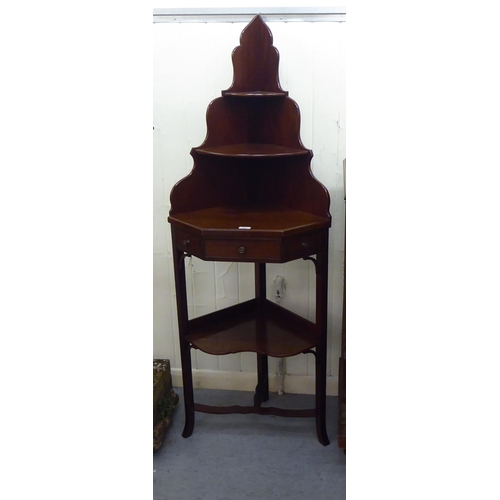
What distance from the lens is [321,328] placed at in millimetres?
1767

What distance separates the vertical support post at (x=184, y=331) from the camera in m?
1.78

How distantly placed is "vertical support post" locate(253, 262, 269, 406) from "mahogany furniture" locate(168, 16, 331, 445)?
11 cm

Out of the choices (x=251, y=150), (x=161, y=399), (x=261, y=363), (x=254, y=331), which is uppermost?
(x=251, y=150)

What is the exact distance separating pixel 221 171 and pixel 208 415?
100cm

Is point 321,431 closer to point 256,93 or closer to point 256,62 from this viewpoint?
point 256,93

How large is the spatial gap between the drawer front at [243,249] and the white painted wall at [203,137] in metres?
0.48

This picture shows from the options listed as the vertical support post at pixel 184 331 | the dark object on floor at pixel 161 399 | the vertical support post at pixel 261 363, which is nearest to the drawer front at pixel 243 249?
the vertical support post at pixel 184 331

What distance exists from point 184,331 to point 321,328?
0.51 meters

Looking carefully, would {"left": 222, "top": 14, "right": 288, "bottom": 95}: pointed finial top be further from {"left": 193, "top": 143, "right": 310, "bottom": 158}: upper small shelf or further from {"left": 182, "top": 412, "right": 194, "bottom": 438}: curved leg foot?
{"left": 182, "top": 412, "right": 194, "bottom": 438}: curved leg foot

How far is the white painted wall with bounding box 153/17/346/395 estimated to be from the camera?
1830 mm

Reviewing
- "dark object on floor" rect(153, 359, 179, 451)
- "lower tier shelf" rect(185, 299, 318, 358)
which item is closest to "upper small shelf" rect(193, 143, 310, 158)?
"lower tier shelf" rect(185, 299, 318, 358)

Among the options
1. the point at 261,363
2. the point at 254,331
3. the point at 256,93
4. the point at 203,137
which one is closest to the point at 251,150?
the point at 256,93

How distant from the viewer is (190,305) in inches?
84.4

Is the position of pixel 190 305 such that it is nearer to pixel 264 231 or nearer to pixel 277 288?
pixel 277 288
